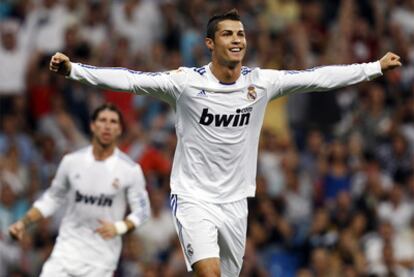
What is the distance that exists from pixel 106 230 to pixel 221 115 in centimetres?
257

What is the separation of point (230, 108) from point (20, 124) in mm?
8468

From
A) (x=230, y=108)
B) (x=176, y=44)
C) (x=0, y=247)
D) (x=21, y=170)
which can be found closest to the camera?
(x=230, y=108)

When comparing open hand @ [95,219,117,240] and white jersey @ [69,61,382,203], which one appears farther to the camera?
open hand @ [95,219,117,240]

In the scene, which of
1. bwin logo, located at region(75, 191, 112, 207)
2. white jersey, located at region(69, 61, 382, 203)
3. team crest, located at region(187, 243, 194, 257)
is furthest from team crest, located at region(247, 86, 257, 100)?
bwin logo, located at region(75, 191, 112, 207)

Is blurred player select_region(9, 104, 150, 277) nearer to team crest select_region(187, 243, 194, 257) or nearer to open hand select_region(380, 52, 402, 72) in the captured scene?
team crest select_region(187, 243, 194, 257)

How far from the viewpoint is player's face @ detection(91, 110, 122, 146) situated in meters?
14.2

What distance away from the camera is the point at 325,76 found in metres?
12.0

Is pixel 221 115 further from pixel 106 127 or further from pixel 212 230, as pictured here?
pixel 106 127

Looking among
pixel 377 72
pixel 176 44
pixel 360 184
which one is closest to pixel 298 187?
pixel 360 184

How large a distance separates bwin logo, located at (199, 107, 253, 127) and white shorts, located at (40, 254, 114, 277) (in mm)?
2801

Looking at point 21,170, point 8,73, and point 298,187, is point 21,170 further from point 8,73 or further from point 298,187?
point 298,187

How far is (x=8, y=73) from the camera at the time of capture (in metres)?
19.9

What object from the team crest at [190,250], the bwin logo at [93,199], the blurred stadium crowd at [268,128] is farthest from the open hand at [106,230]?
the blurred stadium crowd at [268,128]

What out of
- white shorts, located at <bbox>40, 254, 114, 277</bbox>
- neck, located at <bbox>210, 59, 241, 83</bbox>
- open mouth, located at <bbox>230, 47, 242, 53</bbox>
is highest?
open mouth, located at <bbox>230, 47, 242, 53</bbox>
